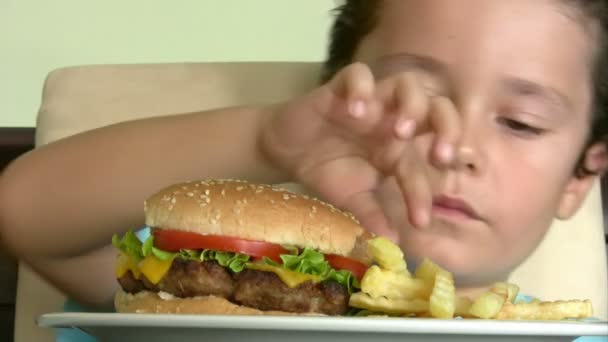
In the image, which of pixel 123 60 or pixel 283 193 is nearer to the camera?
pixel 283 193

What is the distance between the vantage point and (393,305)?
2.42ft

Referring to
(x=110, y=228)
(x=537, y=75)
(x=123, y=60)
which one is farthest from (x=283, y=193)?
(x=123, y=60)

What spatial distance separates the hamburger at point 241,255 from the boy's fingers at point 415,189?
0.33 ft

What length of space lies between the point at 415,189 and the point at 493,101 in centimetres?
30

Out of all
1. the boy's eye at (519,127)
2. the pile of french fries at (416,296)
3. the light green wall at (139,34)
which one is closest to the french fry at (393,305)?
the pile of french fries at (416,296)

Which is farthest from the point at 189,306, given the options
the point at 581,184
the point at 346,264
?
the point at 581,184

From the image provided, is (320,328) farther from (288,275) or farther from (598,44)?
(598,44)

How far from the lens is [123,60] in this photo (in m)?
1.95

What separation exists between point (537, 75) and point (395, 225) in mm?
312

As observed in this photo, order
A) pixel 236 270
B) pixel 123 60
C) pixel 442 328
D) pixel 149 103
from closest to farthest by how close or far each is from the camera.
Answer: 1. pixel 442 328
2. pixel 236 270
3. pixel 149 103
4. pixel 123 60

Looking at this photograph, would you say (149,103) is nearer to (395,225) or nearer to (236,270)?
Answer: (395,225)

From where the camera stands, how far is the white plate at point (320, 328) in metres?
0.59

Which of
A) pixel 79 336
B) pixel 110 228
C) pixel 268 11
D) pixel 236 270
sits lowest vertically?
pixel 79 336

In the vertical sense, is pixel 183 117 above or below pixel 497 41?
below
